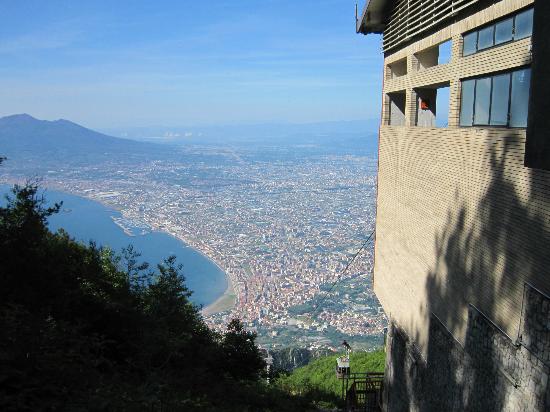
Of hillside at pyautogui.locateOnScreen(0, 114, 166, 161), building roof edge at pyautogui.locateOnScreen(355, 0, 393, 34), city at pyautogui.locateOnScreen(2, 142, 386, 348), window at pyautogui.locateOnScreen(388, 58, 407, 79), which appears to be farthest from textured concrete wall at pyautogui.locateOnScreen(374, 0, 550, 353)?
hillside at pyautogui.locateOnScreen(0, 114, 166, 161)

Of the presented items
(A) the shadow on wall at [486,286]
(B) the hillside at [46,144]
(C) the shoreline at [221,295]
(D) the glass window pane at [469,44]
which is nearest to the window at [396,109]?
(D) the glass window pane at [469,44]

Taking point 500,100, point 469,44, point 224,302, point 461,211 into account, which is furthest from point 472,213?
point 224,302

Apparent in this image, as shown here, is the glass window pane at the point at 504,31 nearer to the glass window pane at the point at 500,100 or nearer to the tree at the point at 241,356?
the glass window pane at the point at 500,100

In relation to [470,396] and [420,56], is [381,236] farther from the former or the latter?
[470,396]

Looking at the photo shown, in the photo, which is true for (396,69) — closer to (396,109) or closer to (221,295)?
(396,109)

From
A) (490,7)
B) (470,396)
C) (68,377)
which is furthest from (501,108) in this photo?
(68,377)
